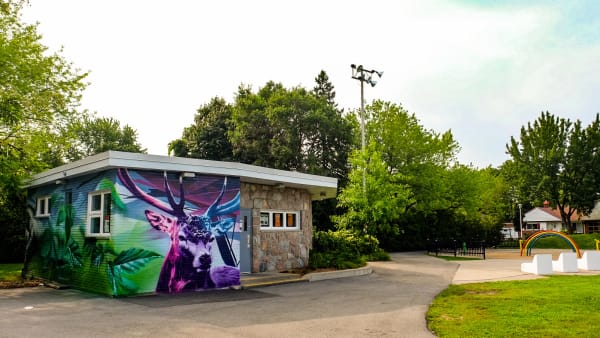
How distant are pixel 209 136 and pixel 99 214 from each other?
32.4 meters

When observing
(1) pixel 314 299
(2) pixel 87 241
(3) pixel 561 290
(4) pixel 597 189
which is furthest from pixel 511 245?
(2) pixel 87 241

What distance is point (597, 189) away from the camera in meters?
51.9

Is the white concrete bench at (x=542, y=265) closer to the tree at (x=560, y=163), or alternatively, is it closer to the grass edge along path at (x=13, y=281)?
the grass edge along path at (x=13, y=281)

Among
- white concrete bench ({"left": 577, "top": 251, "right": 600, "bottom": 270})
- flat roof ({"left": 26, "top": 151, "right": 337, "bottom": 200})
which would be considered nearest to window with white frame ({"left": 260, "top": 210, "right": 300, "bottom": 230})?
flat roof ({"left": 26, "top": 151, "right": 337, "bottom": 200})

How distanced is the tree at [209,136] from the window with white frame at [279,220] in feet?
88.3

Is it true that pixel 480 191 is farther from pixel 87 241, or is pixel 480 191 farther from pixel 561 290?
pixel 87 241

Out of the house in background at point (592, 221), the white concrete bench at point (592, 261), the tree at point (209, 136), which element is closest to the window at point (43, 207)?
the white concrete bench at point (592, 261)

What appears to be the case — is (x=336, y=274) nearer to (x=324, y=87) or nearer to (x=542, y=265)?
(x=542, y=265)

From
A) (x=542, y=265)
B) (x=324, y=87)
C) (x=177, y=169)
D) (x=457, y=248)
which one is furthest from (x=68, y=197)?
(x=324, y=87)

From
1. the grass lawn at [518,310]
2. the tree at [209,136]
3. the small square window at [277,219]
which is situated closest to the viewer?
the grass lawn at [518,310]

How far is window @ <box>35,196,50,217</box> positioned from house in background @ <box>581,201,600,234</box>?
2368 inches

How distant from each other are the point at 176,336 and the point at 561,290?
31.1 ft

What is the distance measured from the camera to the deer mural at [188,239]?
472 inches

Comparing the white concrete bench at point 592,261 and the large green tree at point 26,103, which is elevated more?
the large green tree at point 26,103
